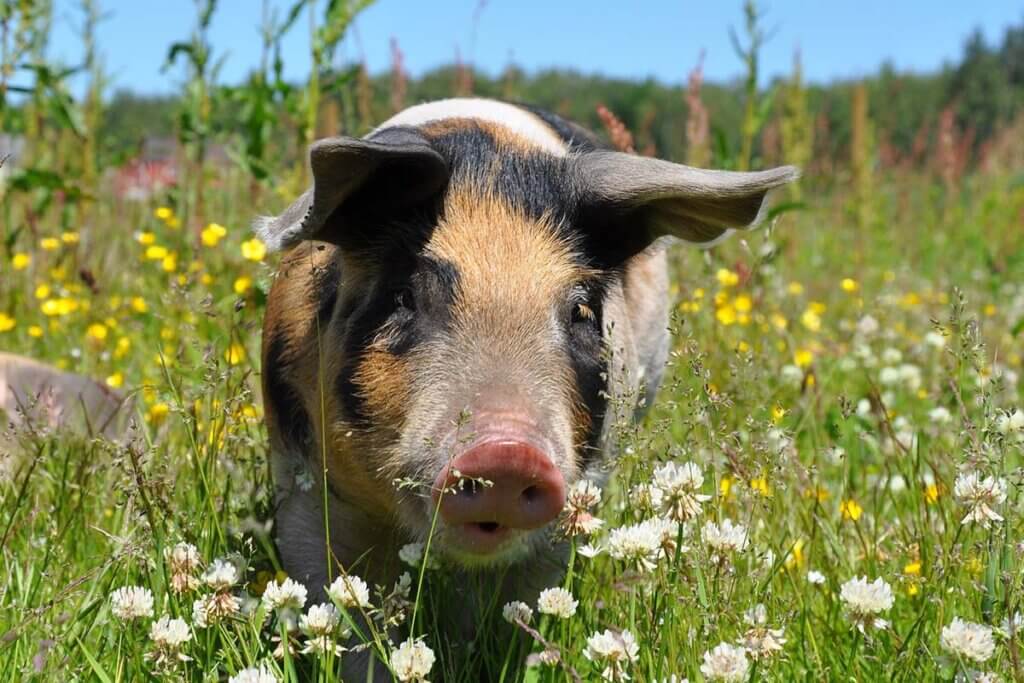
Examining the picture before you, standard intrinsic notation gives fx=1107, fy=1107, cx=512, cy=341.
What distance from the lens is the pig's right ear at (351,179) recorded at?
2387 millimetres

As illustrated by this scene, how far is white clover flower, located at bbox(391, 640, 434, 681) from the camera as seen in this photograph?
6.66 feet

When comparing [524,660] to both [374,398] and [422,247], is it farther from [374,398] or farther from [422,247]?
[422,247]

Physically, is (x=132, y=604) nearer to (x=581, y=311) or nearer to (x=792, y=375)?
(x=581, y=311)

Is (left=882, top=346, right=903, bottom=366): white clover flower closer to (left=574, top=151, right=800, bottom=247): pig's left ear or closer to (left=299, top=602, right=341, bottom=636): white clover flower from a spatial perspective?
(left=574, top=151, right=800, bottom=247): pig's left ear

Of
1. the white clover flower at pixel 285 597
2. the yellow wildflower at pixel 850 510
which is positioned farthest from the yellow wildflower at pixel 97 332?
the yellow wildflower at pixel 850 510

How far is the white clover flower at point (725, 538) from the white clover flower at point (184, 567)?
108 cm

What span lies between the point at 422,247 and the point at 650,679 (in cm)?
115

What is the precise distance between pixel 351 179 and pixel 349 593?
0.92 m

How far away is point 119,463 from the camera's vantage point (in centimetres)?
227

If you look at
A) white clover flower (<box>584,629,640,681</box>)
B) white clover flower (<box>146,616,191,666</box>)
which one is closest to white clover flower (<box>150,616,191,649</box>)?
white clover flower (<box>146,616,191,666</box>)

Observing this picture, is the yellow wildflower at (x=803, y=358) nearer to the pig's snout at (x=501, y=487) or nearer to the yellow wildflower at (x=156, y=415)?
the yellow wildflower at (x=156, y=415)

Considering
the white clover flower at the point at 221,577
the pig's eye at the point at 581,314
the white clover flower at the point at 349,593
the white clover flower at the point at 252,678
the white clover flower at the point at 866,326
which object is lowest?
the white clover flower at the point at 252,678

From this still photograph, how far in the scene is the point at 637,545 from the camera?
2168mm

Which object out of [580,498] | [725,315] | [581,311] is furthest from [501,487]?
[725,315]
